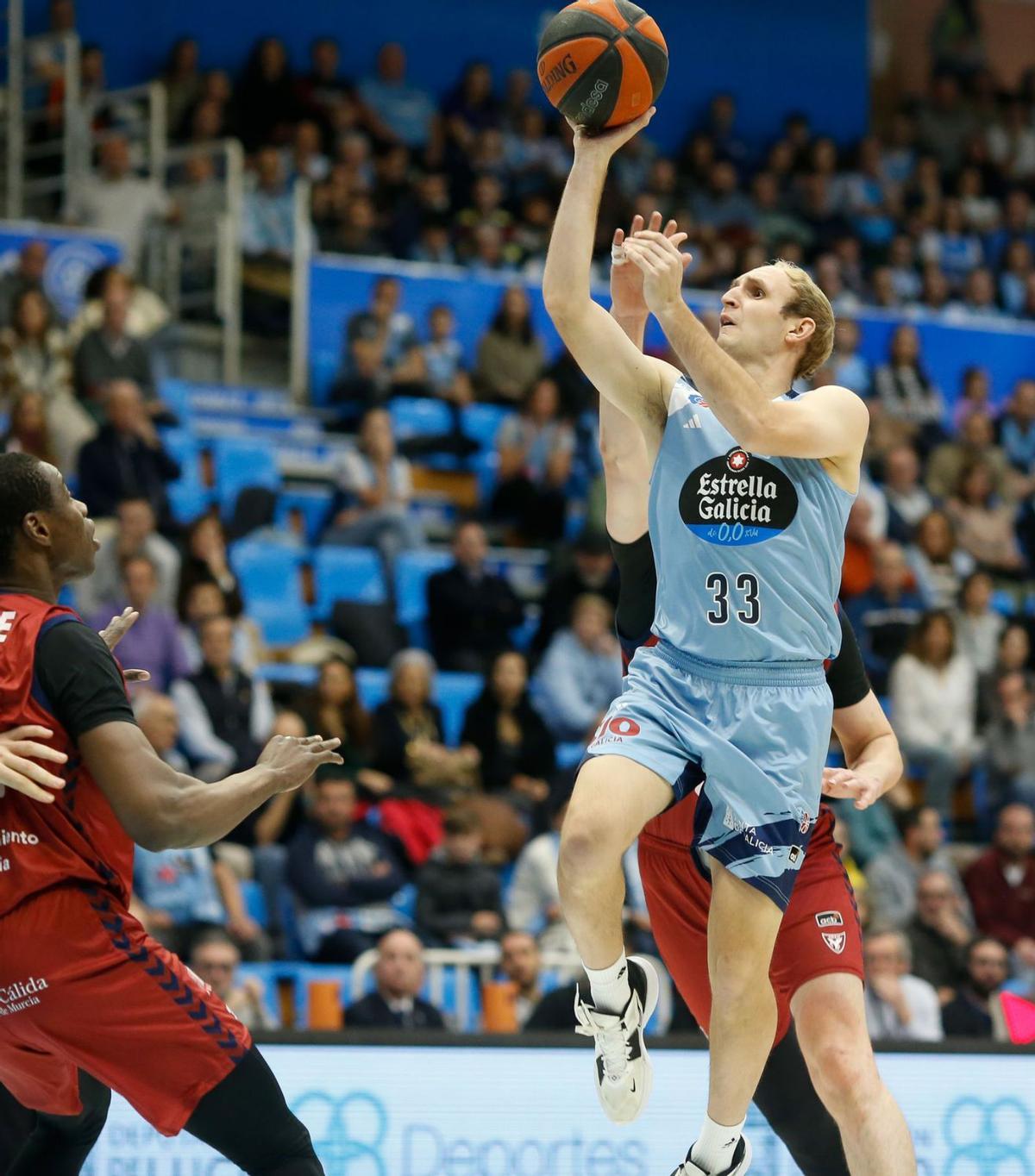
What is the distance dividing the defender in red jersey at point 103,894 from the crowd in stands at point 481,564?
438 cm

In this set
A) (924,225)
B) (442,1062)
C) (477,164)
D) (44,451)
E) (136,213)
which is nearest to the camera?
(442,1062)

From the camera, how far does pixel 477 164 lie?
17.0m

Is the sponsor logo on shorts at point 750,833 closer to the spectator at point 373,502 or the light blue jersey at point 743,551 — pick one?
the light blue jersey at point 743,551

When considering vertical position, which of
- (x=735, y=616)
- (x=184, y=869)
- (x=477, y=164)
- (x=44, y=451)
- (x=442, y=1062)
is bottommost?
(x=184, y=869)

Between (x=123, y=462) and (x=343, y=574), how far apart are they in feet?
5.79

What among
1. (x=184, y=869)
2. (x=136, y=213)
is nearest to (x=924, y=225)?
(x=136, y=213)

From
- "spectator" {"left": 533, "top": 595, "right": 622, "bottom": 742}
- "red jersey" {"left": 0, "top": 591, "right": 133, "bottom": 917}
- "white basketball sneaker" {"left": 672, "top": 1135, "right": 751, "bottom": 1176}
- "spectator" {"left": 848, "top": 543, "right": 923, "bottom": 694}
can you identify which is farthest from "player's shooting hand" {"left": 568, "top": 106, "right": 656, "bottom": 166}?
"spectator" {"left": 848, "top": 543, "right": 923, "bottom": 694}

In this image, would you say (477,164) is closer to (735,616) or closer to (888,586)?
(888,586)

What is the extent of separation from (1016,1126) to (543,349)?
924 centimetres

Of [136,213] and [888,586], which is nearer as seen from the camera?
[888,586]

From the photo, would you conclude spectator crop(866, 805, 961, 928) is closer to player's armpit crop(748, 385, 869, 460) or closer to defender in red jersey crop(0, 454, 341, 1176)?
player's armpit crop(748, 385, 869, 460)

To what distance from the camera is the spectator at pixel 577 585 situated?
12508 mm

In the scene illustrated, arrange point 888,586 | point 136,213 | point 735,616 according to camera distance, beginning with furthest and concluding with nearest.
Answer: point 136,213 < point 888,586 < point 735,616

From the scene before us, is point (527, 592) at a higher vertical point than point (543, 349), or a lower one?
lower
